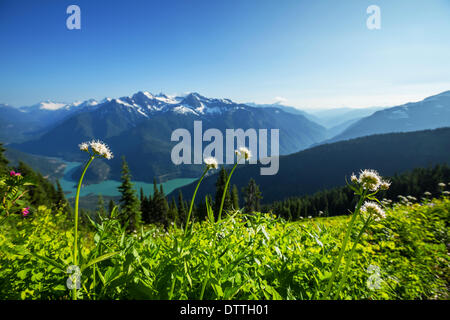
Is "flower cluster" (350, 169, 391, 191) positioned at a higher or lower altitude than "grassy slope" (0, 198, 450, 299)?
higher

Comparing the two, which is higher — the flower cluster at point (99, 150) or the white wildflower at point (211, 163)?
the flower cluster at point (99, 150)

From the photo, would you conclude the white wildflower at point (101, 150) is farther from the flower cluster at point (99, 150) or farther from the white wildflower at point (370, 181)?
the white wildflower at point (370, 181)

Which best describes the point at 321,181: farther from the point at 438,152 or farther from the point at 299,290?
the point at 299,290

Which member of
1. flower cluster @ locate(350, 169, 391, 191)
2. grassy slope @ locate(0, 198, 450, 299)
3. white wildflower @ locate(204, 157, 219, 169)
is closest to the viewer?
grassy slope @ locate(0, 198, 450, 299)

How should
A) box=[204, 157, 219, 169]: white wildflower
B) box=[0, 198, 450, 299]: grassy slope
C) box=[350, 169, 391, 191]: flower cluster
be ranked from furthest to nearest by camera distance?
box=[204, 157, 219, 169]: white wildflower, box=[350, 169, 391, 191]: flower cluster, box=[0, 198, 450, 299]: grassy slope

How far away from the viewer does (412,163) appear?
633ft

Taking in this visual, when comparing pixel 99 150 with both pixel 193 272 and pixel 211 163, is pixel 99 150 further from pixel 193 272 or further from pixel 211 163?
pixel 193 272

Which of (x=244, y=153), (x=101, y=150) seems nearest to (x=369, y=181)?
(x=244, y=153)

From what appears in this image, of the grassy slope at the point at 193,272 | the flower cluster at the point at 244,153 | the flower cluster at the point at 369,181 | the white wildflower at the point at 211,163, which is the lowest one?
the grassy slope at the point at 193,272

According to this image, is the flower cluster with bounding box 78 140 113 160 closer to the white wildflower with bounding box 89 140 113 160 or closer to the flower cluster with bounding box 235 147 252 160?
the white wildflower with bounding box 89 140 113 160

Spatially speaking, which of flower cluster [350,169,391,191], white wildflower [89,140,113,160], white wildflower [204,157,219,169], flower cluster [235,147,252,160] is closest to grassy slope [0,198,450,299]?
white wildflower [204,157,219,169]

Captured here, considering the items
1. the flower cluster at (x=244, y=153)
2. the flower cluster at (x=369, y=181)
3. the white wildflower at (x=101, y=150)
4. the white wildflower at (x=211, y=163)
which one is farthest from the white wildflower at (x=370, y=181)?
the white wildflower at (x=101, y=150)

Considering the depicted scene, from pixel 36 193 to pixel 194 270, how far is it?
39.8 meters
